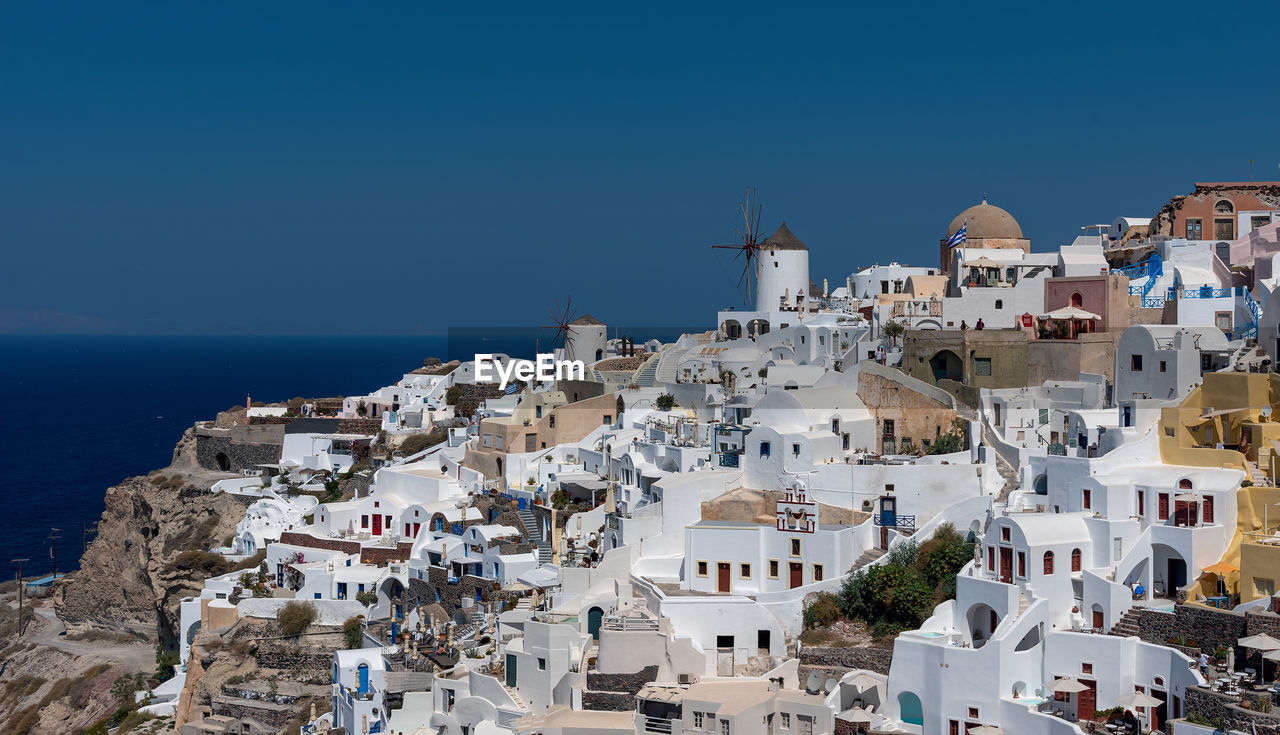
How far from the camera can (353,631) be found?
121 feet

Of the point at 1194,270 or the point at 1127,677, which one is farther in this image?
the point at 1194,270

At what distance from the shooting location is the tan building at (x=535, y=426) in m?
42.8

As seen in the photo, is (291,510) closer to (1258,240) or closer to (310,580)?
(310,580)

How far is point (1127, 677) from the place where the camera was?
77.8 ft

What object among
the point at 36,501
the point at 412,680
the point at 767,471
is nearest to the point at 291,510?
the point at 412,680

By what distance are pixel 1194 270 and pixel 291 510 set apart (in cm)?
2782

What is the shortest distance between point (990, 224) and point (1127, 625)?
971 inches

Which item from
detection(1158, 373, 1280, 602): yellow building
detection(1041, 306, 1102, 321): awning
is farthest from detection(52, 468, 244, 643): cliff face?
detection(1158, 373, 1280, 602): yellow building

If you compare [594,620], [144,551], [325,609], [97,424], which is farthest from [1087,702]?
[97,424]

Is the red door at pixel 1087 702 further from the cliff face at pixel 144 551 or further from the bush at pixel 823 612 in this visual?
the cliff face at pixel 144 551

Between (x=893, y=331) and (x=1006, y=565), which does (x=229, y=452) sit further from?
(x=1006, y=565)

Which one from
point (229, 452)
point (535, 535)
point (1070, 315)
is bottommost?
point (535, 535)

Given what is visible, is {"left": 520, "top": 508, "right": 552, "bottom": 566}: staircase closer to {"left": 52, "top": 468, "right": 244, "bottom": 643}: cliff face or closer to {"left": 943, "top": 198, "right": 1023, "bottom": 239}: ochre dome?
{"left": 52, "top": 468, "right": 244, "bottom": 643}: cliff face

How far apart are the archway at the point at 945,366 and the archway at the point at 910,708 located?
1322 centimetres
